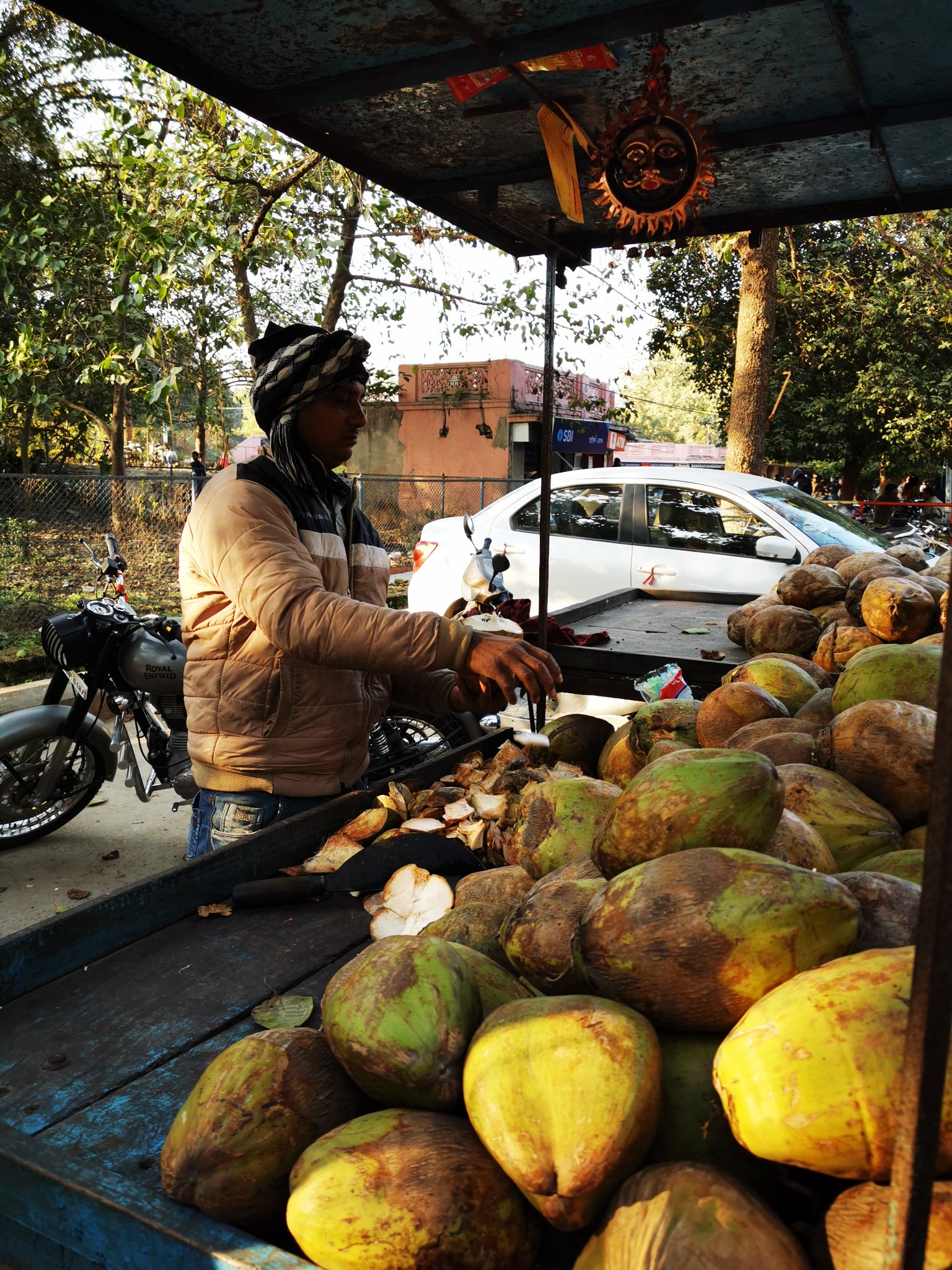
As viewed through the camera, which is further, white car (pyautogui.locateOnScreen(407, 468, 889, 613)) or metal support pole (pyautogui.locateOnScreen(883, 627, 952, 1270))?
white car (pyautogui.locateOnScreen(407, 468, 889, 613))

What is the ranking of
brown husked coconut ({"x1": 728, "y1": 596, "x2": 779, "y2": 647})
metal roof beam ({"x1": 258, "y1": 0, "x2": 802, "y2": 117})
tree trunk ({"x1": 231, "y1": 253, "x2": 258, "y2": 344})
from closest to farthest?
1. metal roof beam ({"x1": 258, "y1": 0, "x2": 802, "y2": 117})
2. brown husked coconut ({"x1": 728, "y1": 596, "x2": 779, "y2": 647})
3. tree trunk ({"x1": 231, "y1": 253, "x2": 258, "y2": 344})

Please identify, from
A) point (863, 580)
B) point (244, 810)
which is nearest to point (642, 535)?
point (863, 580)

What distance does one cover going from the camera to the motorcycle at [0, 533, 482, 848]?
4715mm

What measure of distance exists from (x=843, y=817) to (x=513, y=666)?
0.74m

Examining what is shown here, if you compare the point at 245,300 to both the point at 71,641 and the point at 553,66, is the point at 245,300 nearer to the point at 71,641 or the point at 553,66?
the point at 71,641

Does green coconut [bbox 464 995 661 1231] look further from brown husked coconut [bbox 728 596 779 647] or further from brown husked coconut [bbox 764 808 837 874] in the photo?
brown husked coconut [bbox 728 596 779 647]

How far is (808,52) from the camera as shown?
2176 mm

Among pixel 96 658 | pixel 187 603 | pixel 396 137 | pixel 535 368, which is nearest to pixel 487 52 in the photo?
pixel 396 137

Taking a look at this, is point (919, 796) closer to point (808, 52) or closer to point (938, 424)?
point (808, 52)

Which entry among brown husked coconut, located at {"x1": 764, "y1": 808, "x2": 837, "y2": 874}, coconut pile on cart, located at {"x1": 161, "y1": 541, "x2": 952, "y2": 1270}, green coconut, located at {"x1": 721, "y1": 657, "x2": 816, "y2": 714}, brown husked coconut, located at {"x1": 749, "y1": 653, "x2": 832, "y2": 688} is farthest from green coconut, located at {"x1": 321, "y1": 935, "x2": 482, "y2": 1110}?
brown husked coconut, located at {"x1": 749, "y1": 653, "x2": 832, "y2": 688}

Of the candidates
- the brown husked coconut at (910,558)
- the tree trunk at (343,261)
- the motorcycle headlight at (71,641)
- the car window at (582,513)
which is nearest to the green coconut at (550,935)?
the brown husked coconut at (910,558)

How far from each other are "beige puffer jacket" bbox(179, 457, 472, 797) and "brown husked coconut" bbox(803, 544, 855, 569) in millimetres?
2420

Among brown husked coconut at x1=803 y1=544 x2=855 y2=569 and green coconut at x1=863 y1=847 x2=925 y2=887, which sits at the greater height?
brown husked coconut at x1=803 y1=544 x2=855 y2=569

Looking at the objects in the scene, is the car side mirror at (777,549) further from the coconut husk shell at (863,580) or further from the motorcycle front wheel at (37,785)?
the motorcycle front wheel at (37,785)
